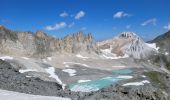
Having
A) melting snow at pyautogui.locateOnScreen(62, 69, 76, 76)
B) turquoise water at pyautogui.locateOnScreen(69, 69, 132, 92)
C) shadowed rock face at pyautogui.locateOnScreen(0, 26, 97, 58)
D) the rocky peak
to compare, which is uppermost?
the rocky peak

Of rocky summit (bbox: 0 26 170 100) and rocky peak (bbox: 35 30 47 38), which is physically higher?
rocky peak (bbox: 35 30 47 38)

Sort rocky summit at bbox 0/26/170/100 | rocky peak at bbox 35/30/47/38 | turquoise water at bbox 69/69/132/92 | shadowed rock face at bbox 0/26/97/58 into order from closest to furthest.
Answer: turquoise water at bbox 69/69/132/92, rocky summit at bbox 0/26/170/100, shadowed rock face at bbox 0/26/97/58, rocky peak at bbox 35/30/47/38

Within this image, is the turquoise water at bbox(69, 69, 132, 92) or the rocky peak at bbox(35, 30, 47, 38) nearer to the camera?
the turquoise water at bbox(69, 69, 132, 92)

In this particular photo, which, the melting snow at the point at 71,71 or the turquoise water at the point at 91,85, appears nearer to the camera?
the turquoise water at the point at 91,85

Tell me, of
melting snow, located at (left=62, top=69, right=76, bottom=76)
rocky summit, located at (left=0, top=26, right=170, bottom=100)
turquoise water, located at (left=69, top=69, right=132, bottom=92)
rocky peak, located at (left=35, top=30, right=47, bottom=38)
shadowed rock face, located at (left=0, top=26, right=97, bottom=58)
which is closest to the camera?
turquoise water, located at (left=69, top=69, right=132, bottom=92)

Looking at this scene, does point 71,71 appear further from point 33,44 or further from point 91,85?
point 33,44

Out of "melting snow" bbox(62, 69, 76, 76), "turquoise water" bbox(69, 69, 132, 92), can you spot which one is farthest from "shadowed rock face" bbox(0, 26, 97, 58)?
"turquoise water" bbox(69, 69, 132, 92)

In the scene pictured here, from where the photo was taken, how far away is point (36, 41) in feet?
553

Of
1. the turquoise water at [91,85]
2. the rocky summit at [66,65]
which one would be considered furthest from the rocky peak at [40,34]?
the turquoise water at [91,85]

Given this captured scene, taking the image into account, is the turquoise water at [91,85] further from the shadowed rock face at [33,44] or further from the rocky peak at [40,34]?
Answer: the rocky peak at [40,34]

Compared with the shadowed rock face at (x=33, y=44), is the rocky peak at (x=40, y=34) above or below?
above

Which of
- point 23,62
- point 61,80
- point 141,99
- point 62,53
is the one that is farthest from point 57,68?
point 141,99

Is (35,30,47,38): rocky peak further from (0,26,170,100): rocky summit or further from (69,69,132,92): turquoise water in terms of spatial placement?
(69,69,132,92): turquoise water

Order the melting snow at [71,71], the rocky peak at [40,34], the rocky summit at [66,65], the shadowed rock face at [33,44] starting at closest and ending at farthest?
the rocky summit at [66,65] < the melting snow at [71,71] < the shadowed rock face at [33,44] < the rocky peak at [40,34]
